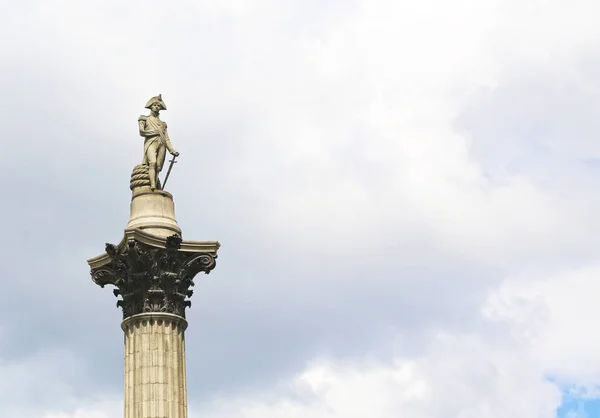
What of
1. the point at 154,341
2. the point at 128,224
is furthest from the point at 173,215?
the point at 154,341

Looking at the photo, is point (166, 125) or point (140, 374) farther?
point (166, 125)

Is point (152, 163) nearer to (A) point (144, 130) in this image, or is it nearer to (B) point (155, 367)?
(A) point (144, 130)

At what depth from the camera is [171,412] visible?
44.7m

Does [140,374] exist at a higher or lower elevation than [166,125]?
lower

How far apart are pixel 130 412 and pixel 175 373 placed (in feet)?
6.08

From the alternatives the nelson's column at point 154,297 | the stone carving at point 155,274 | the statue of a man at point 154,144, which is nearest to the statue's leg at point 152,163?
the statue of a man at point 154,144

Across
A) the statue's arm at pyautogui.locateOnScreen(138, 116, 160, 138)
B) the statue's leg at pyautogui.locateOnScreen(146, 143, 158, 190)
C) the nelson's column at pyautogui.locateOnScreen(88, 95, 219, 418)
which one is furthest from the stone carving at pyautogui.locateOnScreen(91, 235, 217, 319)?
the statue's arm at pyautogui.locateOnScreen(138, 116, 160, 138)

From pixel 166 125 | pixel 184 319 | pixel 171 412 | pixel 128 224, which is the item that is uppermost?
pixel 166 125

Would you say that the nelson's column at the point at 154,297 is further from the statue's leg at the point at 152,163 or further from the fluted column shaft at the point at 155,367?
the statue's leg at the point at 152,163

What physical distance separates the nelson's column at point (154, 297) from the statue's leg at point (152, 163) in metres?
1.15

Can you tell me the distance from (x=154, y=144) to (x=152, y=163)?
2.26ft

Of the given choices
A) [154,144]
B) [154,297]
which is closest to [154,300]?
[154,297]

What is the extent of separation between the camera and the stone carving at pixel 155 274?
4584 centimetres

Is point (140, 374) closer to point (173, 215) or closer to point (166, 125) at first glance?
point (173, 215)
